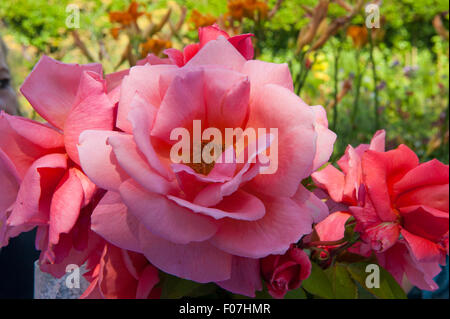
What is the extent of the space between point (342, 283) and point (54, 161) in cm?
25

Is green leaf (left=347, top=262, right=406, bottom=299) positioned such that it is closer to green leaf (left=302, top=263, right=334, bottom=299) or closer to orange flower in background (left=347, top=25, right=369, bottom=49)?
green leaf (left=302, top=263, right=334, bottom=299)

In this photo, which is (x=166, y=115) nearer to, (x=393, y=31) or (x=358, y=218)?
(x=358, y=218)

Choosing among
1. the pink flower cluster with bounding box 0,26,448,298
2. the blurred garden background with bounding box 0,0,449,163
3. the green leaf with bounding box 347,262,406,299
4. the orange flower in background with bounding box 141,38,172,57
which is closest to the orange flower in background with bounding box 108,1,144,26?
the blurred garden background with bounding box 0,0,449,163

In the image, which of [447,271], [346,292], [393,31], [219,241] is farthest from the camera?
[393,31]

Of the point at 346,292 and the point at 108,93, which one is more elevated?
the point at 108,93

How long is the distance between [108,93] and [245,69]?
10 centimetres

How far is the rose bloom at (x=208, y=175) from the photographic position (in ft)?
0.82

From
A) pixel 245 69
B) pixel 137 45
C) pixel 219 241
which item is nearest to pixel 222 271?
pixel 219 241

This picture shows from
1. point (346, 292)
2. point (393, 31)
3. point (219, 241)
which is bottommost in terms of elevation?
point (393, 31)

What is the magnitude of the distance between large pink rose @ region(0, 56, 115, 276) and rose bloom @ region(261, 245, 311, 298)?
0.12m

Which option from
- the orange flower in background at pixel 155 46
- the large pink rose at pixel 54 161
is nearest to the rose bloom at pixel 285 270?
the large pink rose at pixel 54 161

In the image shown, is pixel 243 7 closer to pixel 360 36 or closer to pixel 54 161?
pixel 360 36

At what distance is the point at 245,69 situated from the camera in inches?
11.2
